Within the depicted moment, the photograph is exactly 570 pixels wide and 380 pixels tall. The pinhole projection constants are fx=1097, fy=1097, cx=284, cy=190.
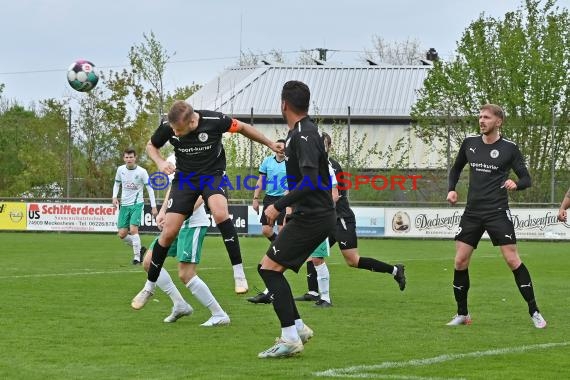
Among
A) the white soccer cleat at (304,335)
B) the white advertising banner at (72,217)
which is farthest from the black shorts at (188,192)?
the white advertising banner at (72,217)

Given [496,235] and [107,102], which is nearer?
[496,235]

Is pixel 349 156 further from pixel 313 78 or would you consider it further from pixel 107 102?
pixel 313 78

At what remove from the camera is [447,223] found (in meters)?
32.3

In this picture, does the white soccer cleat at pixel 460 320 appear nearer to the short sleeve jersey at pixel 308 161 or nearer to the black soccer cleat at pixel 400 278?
the black soccer cleat at pixel 400 278

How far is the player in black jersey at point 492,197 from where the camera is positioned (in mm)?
10781

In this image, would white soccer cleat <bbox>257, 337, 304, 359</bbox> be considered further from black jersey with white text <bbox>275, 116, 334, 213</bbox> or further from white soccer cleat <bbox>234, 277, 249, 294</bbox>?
white soccer cleat <bbox>234, 277, 249, 294</bbox>

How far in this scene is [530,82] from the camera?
3775cm

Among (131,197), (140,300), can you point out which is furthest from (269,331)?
(131,197)

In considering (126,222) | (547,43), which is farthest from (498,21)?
(126,222)

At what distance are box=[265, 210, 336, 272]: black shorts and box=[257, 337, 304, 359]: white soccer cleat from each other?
1.92 ft

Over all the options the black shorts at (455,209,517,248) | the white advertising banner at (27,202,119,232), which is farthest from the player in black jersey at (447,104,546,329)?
the white advertising banner at (27,202,119,232)

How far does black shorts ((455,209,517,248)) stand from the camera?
10773mm

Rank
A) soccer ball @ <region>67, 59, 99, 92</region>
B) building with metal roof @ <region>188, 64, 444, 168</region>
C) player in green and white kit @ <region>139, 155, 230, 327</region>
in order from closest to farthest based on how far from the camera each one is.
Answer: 1. player in green and white kit @ <region>139, 155, 230, 327</region>
2. soccer ball @ <region>67, 59, 99, 92</region>
3. building with metal roof @ <region>188, 64, 444, 168</region>

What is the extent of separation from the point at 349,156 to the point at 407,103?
19206 millimetres
